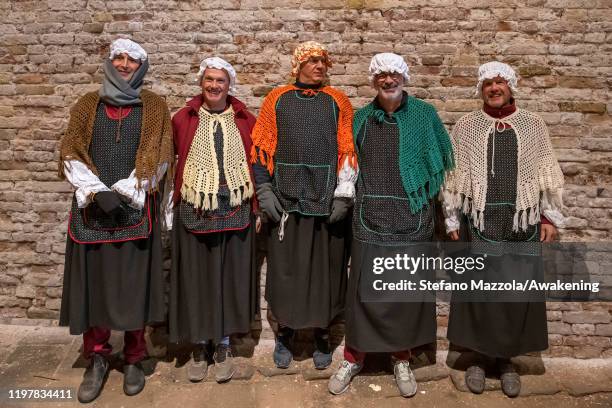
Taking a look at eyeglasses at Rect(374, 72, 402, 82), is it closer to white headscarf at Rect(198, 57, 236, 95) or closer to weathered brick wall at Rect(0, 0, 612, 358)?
weathered brick wall at Rect(0, 0, 612, 358)

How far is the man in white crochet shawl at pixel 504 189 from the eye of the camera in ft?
8.17

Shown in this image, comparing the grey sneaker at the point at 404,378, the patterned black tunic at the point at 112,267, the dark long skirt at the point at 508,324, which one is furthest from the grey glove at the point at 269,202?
the dark long skirt at the point at 508,324

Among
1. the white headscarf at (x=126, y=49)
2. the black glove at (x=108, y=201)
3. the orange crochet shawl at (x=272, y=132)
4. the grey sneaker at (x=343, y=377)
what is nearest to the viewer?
the black glove at (x=108, y=201)

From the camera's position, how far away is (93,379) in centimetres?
260

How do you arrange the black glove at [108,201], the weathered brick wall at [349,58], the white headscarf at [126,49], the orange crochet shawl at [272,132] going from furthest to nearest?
the weathered brick wall at [349,58]
the orange crochet shawl at [272,132]
the white headscarf at [126,49]
the black glove at [108,201]

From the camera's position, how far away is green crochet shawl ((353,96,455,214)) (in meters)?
2.47

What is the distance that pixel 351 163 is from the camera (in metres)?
2.50

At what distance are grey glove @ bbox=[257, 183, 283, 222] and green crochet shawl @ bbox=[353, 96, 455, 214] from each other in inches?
28.0

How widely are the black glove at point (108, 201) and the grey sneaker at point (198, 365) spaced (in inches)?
41.1

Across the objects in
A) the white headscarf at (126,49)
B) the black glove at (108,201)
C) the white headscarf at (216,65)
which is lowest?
the black glove at (108,201)

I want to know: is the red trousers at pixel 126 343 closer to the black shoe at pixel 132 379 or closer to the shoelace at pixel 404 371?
the black shoe at pixel 132 379

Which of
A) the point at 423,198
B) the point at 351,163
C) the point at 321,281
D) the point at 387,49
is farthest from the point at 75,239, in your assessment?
the point at 387,49

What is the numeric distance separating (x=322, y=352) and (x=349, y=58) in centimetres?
187

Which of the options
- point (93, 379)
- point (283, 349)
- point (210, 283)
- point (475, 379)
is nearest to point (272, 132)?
point (210, 283)
